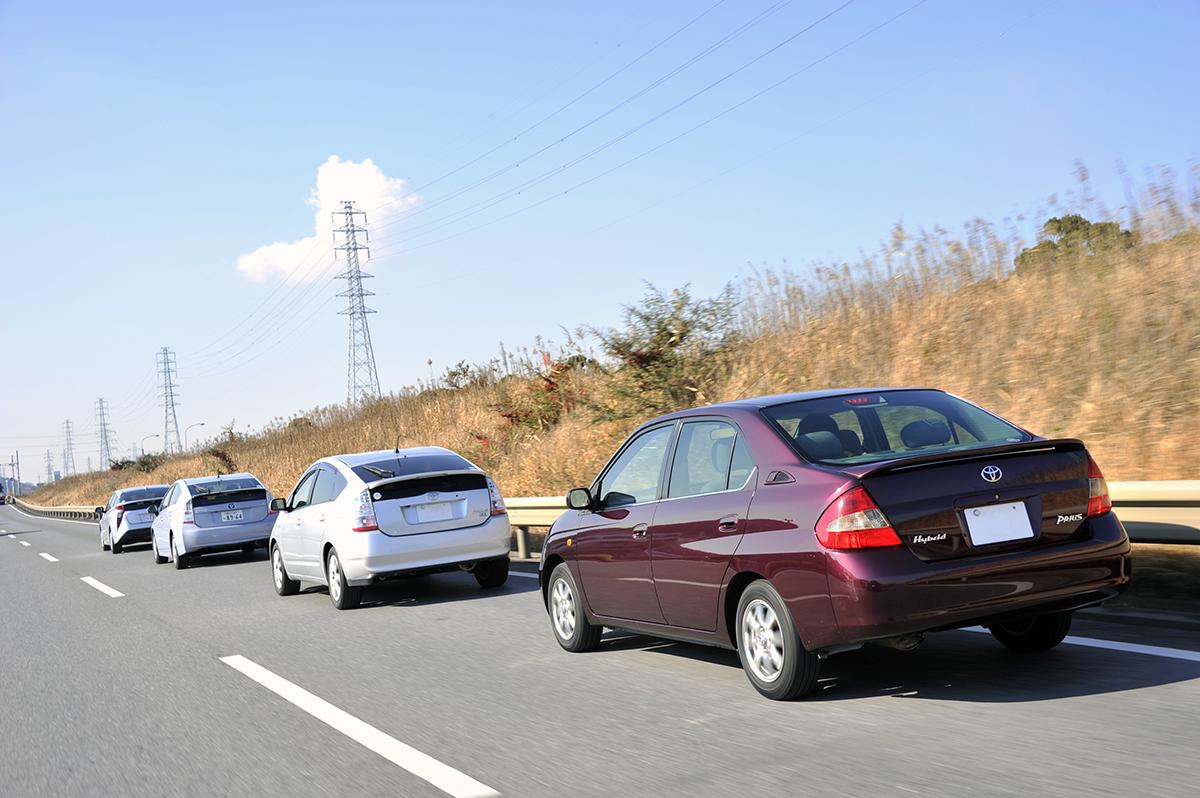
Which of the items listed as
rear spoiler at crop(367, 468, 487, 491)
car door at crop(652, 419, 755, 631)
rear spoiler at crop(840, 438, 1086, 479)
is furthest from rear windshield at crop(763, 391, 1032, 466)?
rear spoiler at crop(367, 468, 487, 491)

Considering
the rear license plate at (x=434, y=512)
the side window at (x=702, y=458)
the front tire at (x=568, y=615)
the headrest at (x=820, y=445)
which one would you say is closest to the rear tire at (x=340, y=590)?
the rear license plate at (x=434, y=512)

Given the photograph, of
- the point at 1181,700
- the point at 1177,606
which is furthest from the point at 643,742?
the point at 1177,606

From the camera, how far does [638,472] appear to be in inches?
300

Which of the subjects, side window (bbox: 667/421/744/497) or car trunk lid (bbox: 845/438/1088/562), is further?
side window (bbox: 667/421/744/497)

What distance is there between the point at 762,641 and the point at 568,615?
8.14 feet

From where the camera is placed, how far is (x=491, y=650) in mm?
8742

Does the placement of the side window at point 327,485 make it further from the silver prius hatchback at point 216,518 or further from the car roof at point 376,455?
the silver prius hatchback at point 216,518

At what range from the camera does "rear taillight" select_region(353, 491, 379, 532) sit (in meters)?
11.6

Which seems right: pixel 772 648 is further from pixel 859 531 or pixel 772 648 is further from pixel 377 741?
pixel 377 741

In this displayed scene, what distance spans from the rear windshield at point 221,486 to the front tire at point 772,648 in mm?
16146

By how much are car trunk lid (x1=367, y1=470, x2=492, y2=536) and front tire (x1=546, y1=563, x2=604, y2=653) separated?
3.37 m

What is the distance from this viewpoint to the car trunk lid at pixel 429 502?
11688mm

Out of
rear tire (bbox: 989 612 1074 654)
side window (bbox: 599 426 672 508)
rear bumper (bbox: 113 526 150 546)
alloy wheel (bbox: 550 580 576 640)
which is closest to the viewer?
rear tire (bbox: 989 612 1074 654)

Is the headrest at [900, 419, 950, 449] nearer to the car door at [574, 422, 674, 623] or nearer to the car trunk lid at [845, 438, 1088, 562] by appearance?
the car trunk lid at [845, 438, 1088, 562]
